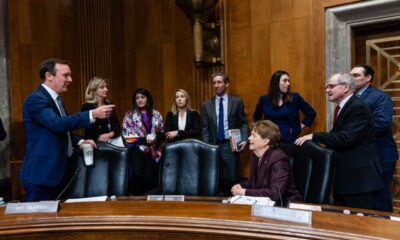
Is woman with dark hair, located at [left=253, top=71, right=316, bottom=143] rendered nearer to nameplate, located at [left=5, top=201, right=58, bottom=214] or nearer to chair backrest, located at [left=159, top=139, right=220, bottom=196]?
chair backrest, located at [left=159, top=139, right=220, bottom=196]

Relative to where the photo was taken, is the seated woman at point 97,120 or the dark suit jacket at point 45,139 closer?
the dark suit jacket at point 45,139

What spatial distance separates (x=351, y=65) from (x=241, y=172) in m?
1.58

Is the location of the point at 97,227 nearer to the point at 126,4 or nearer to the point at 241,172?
the point at 241,172

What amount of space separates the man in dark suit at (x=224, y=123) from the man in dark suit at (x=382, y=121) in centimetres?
114

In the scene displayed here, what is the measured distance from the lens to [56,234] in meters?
1.31

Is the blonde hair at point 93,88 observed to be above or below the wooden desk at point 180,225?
above

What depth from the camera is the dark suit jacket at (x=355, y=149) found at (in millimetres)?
2213

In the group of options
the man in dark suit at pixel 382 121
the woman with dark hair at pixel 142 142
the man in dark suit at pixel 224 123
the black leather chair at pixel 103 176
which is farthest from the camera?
the man in dark suit at pixel 224 123

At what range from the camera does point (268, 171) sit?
2.13 m

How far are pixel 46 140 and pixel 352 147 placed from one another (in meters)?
1.78

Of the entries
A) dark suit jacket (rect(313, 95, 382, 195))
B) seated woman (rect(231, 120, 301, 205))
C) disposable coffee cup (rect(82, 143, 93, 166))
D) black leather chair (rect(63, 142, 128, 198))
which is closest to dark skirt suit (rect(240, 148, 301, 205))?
seated woman (rect(231, 120, 301, 205))

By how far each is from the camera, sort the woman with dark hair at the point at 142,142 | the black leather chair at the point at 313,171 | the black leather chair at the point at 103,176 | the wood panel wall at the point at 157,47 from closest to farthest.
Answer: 1. the black leather chair at the point at 313,171
2. the black leather chair at the point at 103,176
3. the woman with dark hair at the point at 142,142
4. the wood panel wall at the point at 157,47

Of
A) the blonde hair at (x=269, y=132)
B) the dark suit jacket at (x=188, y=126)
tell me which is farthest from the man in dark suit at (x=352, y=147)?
the dark suit jacket at (x=188, y=126)

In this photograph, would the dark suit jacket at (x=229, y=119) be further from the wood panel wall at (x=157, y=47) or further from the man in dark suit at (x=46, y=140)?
the man in dark suit at (x=46, y=140)
